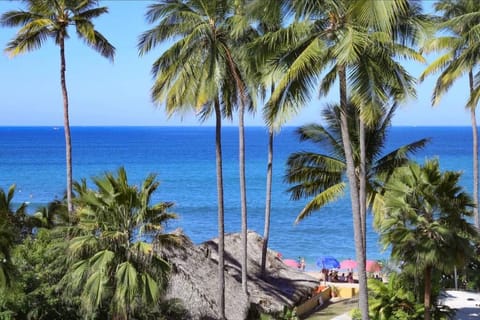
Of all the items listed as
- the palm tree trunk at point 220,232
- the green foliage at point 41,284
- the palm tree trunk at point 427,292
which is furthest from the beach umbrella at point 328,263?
the green foliage at point 41,284

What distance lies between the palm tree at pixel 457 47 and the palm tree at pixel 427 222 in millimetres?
3163

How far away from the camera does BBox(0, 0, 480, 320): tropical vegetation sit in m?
13.6

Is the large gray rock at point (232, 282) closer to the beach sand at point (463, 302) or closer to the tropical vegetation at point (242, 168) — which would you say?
the tropical vegetation at point (242, 168)

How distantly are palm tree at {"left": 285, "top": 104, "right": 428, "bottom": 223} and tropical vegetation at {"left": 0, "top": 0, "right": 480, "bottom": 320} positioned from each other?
7 centimetres

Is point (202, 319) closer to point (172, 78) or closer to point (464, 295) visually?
point (172, 78)

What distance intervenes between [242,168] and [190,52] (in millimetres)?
5348

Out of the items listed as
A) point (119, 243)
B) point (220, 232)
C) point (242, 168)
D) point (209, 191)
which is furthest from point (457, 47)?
point (209, 191)

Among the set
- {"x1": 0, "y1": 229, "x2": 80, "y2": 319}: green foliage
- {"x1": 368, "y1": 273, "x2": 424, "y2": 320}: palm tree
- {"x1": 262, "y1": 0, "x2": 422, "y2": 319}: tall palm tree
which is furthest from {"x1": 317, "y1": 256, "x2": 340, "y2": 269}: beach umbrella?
{"x1": 262, "y1": 0, "x2": 422, "y2": 319}: tall palm tree

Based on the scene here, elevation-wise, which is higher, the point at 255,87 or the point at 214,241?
the point at 255,87

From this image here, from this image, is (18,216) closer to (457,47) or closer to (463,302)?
(463,302)

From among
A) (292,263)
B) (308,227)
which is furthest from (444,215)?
(308,227)

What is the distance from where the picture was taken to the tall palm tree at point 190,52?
17656 mm

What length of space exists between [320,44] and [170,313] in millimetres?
8683

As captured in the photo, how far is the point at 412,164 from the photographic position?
56.7 ft
